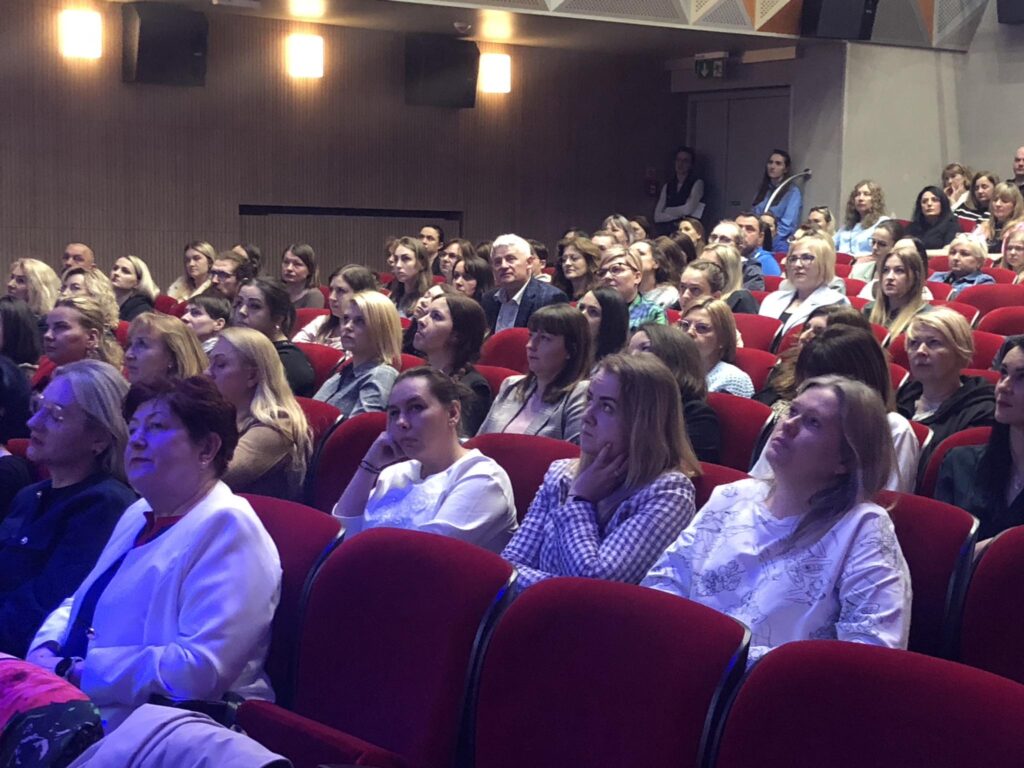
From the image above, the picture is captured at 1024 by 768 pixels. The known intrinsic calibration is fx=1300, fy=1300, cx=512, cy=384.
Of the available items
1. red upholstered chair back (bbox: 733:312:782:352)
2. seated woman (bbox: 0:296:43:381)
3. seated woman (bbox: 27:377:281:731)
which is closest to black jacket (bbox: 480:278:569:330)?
red upholstered chair back (bbox: 733:312:782:352)

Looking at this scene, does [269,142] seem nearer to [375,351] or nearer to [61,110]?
[61,110]

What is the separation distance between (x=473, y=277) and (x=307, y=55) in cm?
363

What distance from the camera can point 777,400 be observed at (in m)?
4.03

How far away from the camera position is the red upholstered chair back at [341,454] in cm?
358

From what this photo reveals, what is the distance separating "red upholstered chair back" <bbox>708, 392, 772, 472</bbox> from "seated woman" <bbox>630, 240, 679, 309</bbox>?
2278mm

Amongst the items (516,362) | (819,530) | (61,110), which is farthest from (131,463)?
(61,110)

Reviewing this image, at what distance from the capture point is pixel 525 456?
124 inches

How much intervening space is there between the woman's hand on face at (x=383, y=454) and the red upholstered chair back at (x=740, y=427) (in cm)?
105

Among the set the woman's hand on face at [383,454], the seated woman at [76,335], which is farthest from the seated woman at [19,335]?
the woman's hand on face at [383,454]

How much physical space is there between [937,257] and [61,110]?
20.2 ft

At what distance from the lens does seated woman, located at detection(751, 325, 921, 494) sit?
329 cm

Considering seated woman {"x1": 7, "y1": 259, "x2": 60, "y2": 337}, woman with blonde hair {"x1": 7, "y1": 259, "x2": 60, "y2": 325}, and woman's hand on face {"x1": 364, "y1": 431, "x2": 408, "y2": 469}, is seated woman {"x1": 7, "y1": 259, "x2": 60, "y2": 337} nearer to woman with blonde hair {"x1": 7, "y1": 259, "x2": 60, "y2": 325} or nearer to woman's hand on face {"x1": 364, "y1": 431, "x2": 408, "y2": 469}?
woman with blonde hair {"x1": 7, "y1": 259, "x2": 60, "y2": 325}

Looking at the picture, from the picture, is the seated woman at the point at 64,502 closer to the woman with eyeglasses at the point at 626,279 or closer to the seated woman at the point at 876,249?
the woman with eyeglasses at the point at 626,279

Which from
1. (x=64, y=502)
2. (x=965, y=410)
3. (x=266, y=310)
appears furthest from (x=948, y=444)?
(x=266, y=310)
